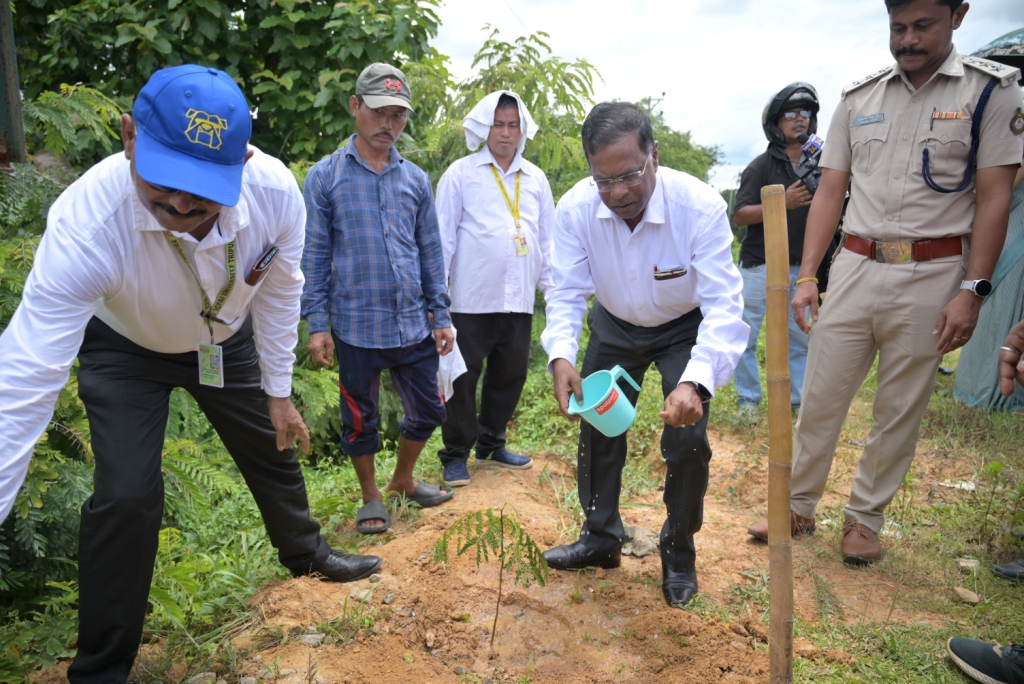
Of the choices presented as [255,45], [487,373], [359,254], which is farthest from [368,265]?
[255,45]

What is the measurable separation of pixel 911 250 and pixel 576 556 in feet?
6.55

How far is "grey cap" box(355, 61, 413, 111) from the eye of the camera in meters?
3.88

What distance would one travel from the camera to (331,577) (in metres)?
3.45

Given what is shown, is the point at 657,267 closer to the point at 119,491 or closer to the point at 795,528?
the point at 795,528

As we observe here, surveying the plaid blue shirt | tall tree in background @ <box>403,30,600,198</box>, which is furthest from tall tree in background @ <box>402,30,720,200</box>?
the plaid blue shirt

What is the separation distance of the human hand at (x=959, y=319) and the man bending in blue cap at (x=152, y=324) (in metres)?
2.63

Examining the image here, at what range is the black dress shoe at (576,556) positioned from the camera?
3.52m

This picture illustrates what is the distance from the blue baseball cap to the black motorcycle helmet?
4.12 m

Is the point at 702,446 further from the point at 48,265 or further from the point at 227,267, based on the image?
the point at 48,265

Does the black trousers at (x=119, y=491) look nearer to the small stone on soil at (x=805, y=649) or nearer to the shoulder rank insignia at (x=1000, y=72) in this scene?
the small stone on soil at (x=805, y=649)

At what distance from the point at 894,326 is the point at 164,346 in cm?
298

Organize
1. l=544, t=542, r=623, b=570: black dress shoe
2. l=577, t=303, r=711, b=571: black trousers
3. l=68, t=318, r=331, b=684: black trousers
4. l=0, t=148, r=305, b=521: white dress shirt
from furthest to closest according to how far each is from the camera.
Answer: l=544, t=542, r=623, b=570: black dress shoe, l=577, t=303, r=711, b=571: black trousers, l=68, t=318, r=331, b=684: black trousers, l=0, t=148, r=305, b=521: white dress shirt

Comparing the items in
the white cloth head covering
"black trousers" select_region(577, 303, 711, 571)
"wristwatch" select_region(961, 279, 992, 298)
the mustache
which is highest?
the white cloth head covering

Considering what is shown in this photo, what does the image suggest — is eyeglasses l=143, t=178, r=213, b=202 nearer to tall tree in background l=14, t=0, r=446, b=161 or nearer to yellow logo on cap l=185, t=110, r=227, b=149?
yellow logo on cap l=185, t=110, r=227, b=149
